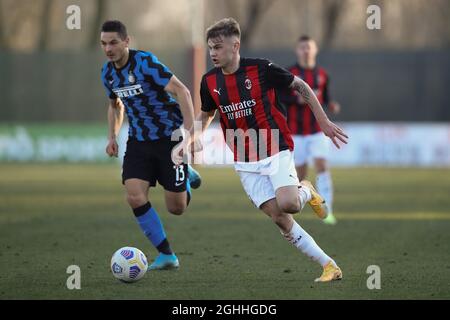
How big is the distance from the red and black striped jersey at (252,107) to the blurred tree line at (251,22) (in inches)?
1084

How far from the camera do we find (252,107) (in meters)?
7.81

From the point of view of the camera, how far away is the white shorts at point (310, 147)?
12953 mm

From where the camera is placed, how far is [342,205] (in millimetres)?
14844

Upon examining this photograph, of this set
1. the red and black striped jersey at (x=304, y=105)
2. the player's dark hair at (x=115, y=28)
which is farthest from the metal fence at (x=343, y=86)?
the player's dark hair at (x=115, y=28)

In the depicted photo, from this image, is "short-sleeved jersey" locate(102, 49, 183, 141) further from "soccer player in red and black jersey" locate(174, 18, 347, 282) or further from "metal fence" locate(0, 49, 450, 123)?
A: "metal fence" locate(0, 49, 450, 123)

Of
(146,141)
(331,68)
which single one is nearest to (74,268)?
(146,141)

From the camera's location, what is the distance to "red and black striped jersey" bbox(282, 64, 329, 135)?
43.0 feet

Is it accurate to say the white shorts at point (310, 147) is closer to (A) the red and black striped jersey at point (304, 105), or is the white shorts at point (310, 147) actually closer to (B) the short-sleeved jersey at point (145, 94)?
(A) the red and black striped jersey at point (304, 105)

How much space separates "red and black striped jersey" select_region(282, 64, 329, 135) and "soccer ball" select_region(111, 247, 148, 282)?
5.75 m

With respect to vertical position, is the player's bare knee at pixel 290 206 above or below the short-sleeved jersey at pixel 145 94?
below
